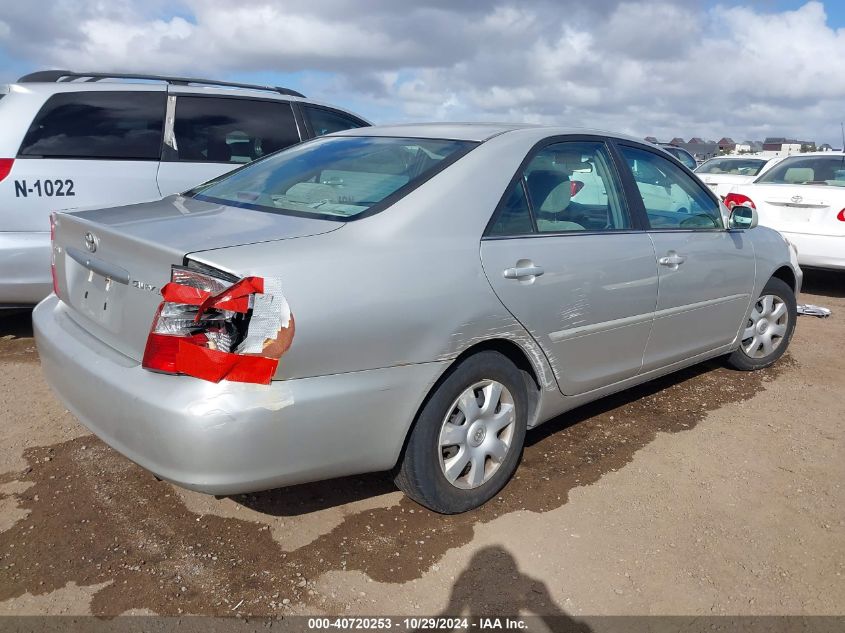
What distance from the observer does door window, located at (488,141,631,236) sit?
3.07 metres

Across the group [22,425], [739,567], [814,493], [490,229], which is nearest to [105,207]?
[22,425]

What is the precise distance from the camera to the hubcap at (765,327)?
4.81m

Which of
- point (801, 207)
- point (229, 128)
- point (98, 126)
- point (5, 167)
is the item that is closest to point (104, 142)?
point (98, 126)

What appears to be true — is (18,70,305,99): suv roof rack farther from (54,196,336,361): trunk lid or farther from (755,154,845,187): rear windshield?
(755,154,845,187): rear windshield

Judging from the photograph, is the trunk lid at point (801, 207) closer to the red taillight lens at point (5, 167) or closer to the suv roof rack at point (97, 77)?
the suv roof rack at point (97, 77)

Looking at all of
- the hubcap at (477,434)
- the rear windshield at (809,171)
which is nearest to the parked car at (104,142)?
the hubcap at (477,434)

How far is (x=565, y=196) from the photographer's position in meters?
3.34

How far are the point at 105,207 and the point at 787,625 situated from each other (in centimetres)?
307

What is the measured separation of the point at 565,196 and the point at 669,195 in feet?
3.25

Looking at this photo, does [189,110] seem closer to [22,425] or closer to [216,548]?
[22,425]

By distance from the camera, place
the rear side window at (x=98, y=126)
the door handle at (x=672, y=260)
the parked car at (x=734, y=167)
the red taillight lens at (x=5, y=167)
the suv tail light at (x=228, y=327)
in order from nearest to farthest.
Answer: the suv tail light at (x=228, y=327) → the door handle at (x=672, y=260) → the red taillight lens at (x=5, y=167) → the rear side window at (x=98, y=126) → the parked car at (x=734, y=167)

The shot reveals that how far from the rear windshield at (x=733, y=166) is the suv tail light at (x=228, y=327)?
37.4ft

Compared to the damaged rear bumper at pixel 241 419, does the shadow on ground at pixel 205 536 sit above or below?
below

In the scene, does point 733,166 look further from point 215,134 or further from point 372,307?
point 372,307
